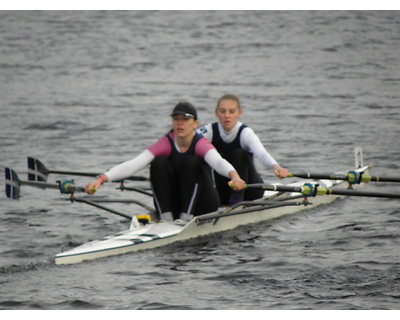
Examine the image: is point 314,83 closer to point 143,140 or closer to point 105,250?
point 143,140

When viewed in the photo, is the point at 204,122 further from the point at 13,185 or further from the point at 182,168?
the point at 182,168

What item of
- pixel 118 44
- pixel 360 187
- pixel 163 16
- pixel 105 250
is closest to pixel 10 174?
pixel 105 250

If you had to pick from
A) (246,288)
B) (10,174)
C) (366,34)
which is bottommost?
(246,288)

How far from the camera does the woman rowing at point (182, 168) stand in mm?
10781

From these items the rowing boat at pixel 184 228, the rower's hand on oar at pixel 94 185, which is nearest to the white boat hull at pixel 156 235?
the rowing boat at pixel 184 228

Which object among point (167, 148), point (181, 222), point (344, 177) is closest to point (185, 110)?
point (167, 148)

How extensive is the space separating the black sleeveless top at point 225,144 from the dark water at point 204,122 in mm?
1283

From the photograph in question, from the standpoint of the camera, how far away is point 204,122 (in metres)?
24.9

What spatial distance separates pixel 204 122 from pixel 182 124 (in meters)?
14.1

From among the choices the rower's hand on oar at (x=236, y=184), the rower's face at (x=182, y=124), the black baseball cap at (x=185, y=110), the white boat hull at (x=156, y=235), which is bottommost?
the white boat hull at (x=156, y=235)

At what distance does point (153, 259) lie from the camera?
1026cm

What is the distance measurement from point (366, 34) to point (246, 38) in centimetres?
666

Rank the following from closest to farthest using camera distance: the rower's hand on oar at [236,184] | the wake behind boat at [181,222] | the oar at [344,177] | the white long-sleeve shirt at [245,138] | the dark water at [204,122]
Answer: the dark water at [204,122] → the wake behind boat at [181,222] → the rower's hand on oar at [236,184] → the white long-sleeve shirt at [245,138] → the oar at [344,177]

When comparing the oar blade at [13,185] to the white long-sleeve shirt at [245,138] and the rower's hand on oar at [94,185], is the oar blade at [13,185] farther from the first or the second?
the white long-sleeve shirt at [245,138]
